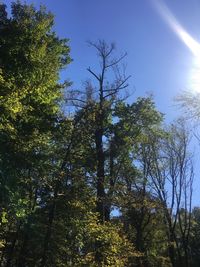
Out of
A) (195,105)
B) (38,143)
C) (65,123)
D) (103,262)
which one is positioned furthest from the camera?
(65,123)

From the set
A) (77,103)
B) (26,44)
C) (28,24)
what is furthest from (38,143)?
(77,103)

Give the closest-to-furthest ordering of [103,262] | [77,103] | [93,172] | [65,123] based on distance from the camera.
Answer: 1. [103,262]
2. [65,123]
3. [93,172]
4. [77,103]

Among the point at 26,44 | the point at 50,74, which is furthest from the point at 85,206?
the point at 26,44

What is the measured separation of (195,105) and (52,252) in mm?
12922

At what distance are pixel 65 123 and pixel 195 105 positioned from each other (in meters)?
10.1

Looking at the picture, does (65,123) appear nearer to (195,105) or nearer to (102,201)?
(102,201)

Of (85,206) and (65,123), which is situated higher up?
(65,123)

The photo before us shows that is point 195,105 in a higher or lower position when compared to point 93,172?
lower

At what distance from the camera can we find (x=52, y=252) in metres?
19.7

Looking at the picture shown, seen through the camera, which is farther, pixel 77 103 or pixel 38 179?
pixel 77 103

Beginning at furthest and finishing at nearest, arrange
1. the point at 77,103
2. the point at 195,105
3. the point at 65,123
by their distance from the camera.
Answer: the point at 77,103
the point at 65,123
the point at 195,105

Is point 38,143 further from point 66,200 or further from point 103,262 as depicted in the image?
point 103,262

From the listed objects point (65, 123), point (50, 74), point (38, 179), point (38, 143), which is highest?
point (50, 74)

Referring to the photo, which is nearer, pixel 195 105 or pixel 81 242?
pixel 195 105
